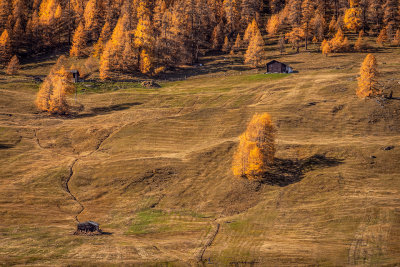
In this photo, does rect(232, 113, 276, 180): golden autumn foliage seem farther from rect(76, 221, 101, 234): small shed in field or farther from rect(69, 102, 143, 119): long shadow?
rect(69, 102, 143, 119): long shadow

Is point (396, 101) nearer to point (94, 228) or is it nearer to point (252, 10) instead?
point (94, 228)

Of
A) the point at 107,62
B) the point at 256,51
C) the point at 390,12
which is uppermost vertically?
the point at 390,12

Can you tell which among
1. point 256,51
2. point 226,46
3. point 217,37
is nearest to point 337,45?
point 256,51

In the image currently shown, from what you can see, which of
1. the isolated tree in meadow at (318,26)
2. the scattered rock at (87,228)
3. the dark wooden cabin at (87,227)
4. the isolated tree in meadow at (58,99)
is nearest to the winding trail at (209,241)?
the scattered rock at (87,228)

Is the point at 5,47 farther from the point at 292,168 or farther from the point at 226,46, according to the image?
the point at 292,168

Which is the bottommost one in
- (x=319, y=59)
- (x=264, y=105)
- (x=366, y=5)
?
(x=264, y=105)

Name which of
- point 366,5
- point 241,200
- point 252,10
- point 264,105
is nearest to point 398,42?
point 366,5
